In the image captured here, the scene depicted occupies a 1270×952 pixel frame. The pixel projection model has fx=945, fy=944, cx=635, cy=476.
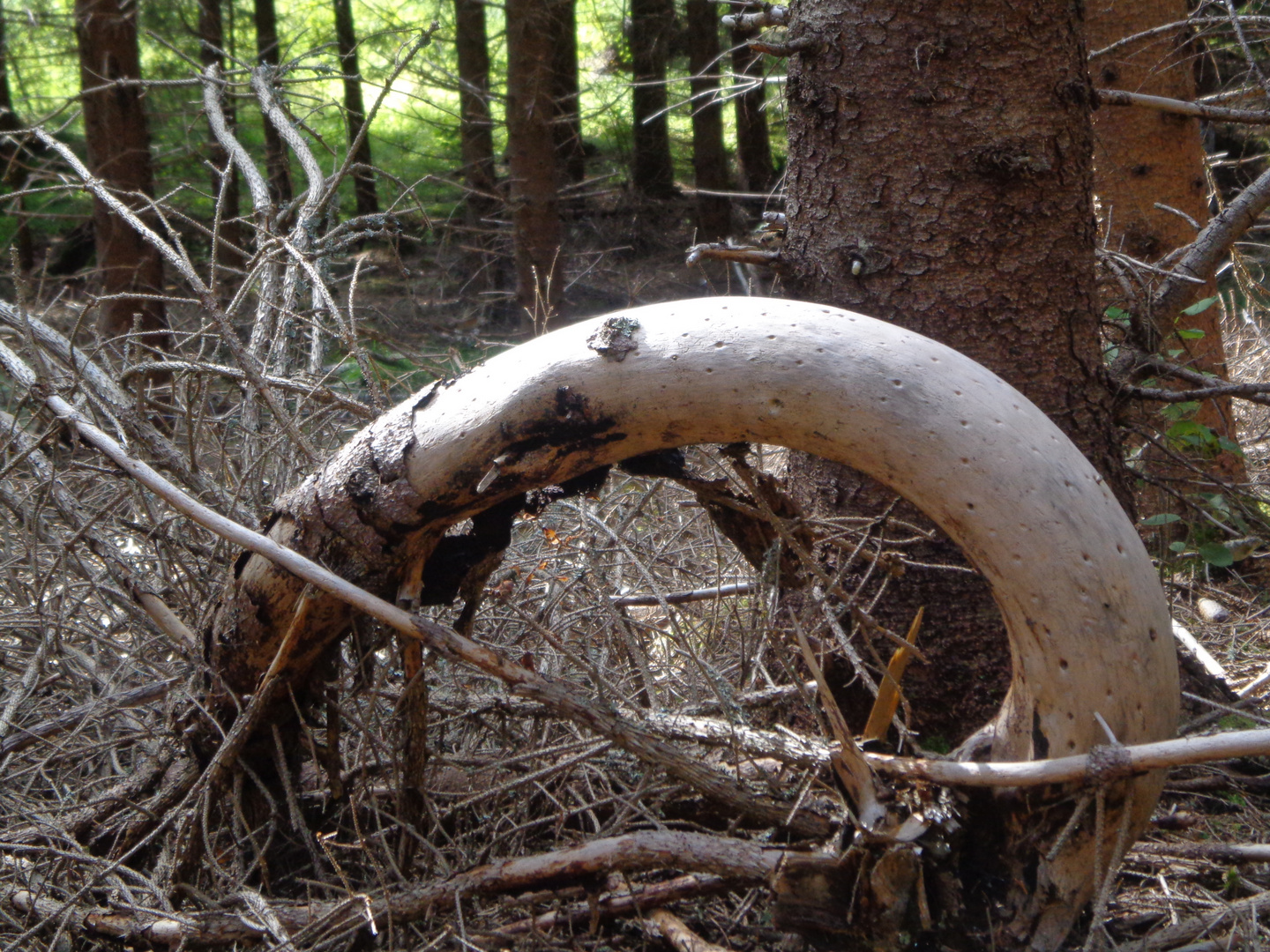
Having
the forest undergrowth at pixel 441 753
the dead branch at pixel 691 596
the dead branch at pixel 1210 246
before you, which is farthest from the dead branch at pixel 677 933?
the dead branch at pixel 1210 246

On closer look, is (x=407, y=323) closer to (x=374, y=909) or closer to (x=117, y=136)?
(x=117, y=136)

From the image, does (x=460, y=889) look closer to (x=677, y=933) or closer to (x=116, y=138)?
(x=677, y=933)

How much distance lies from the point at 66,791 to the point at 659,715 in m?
1.71

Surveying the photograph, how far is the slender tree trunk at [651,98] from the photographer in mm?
10188

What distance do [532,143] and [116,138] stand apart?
3.15 meters

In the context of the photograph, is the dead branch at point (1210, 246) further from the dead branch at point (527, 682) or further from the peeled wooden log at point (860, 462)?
the dead branch at point (527, 682)

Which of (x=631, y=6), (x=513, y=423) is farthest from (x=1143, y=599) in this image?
(x=631, y=6)

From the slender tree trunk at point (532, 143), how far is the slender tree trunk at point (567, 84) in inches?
17.9

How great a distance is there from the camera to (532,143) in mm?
8070

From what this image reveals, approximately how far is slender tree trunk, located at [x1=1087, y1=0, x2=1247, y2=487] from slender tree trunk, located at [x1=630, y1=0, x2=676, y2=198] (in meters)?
6.03

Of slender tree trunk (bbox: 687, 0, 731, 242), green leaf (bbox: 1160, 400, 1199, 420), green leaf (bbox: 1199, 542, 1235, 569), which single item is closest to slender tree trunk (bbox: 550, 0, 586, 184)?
slender tree trunk (bbox: 687, 0, 731, 242)

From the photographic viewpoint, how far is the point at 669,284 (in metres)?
10.2

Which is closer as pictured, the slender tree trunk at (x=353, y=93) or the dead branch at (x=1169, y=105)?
the dead branch at (x=1169, y=105)

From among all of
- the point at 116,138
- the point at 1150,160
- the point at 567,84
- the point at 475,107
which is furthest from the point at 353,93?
the point at 1150,160
